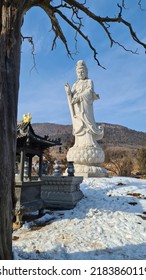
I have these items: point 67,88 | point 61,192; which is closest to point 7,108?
point 61,192

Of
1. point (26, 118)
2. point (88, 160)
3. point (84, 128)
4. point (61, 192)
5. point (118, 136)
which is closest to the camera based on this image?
point (26, 118)

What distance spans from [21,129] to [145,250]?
156 inches

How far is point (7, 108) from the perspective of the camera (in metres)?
2.96

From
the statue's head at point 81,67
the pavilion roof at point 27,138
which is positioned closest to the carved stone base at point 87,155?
the statue's head at point 81,67

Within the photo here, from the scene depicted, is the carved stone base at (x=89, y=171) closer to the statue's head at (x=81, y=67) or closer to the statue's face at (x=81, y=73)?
the statue's face at (x=81, y=73)

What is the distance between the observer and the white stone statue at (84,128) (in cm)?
1169

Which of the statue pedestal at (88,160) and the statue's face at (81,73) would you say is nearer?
the statue pedestal at (88,160)

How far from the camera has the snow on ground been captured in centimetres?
435

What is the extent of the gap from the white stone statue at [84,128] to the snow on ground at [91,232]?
2918 mm

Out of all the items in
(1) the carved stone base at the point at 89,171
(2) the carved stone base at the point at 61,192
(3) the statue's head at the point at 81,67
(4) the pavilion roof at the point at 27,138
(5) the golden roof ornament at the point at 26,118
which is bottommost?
(2) the carved stone base at the point at 61,192

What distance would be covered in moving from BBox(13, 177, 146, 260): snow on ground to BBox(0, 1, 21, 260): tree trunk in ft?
2.26

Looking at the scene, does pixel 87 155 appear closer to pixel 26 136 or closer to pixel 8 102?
pixel 26 136

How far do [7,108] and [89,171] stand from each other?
8775mm

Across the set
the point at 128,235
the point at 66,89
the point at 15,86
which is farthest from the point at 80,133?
the point at 15,86
